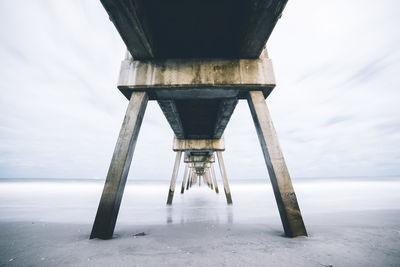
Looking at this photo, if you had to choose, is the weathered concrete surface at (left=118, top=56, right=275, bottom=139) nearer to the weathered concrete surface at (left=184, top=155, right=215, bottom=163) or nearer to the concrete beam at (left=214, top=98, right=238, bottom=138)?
the concrete beam at (left=214, top=98, right=238, bottom=138)

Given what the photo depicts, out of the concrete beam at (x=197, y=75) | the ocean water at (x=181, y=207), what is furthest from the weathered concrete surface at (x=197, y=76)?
the ocean water at (x=181, y=207)

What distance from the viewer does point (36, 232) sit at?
372cm

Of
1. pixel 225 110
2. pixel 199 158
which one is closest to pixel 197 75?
pixel 225 110

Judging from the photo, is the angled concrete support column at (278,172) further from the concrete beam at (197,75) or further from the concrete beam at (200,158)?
the concrete beam at (200,158)

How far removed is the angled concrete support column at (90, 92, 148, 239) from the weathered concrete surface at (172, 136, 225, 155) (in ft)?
24.2

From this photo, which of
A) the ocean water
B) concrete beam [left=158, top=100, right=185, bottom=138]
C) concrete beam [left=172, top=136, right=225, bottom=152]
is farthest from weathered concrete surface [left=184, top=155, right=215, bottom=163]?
concrete beam [left=158, top=100, right=185, bottom=138]

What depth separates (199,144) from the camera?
1138 cm

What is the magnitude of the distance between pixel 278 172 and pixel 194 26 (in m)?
3.15

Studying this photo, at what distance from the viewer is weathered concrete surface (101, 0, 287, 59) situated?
2.78m

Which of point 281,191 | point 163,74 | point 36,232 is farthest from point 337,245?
point 36,232

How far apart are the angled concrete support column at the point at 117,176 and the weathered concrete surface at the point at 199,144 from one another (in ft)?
24.2

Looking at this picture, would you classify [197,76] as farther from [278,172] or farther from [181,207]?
[181,207]

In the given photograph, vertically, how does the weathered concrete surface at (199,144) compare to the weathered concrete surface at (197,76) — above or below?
above

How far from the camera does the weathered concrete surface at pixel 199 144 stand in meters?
11.1
